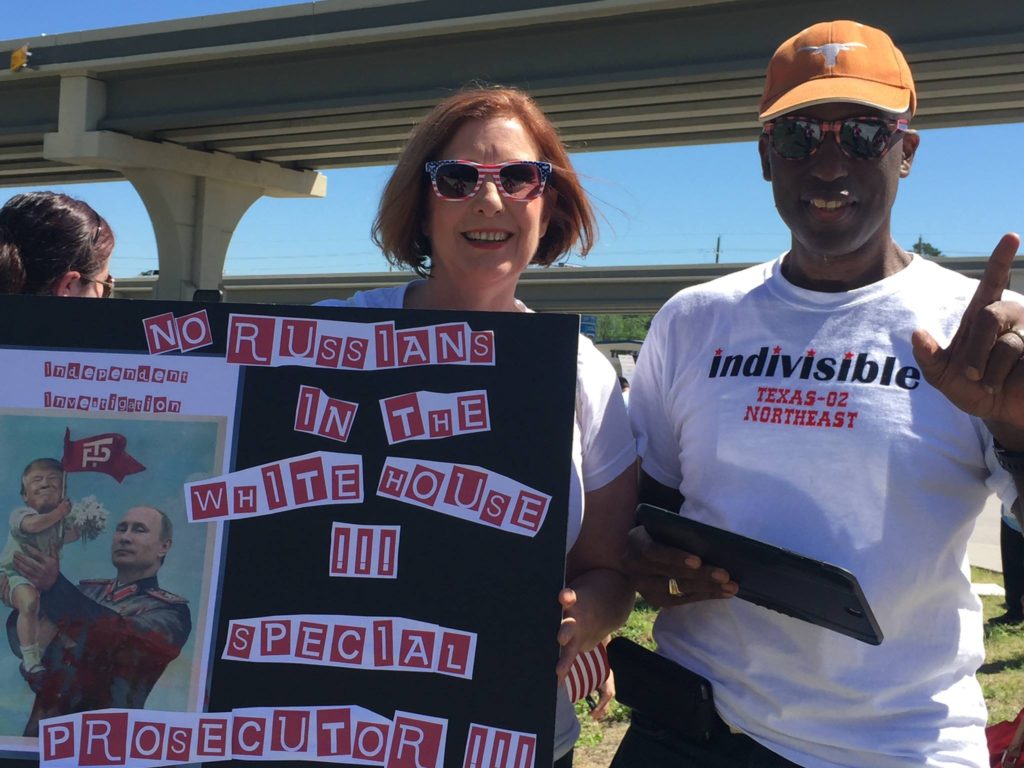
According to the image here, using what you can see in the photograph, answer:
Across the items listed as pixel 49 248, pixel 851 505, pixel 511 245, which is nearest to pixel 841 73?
pixel 511 245

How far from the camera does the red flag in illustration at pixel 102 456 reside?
2.03 meters

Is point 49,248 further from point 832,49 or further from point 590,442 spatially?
point 832,49

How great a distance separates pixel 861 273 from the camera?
2.17 metres

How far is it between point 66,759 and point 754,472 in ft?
4.66

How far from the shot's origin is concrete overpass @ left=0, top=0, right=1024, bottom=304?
45.8 ft

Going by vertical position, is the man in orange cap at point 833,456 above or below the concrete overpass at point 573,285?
below

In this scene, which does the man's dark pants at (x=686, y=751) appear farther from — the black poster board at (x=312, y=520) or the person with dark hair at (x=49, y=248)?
the person with dark hair at (x=49, y=248)

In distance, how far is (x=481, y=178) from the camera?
7.45 feet

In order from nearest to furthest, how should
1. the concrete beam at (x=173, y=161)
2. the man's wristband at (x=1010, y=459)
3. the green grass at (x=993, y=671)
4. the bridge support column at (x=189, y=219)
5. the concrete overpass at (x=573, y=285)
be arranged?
the man's wristband at (x=1010, y=459) < the green grass at (x=993, y=671) < the concrete beam at (x=173, y=161) < the bridge support column at (x=189, y=219) < the concrete overpass at (x=573, y=285)

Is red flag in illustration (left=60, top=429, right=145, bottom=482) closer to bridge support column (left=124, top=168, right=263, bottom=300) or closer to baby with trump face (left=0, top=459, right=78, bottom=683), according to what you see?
baby with trump face (left=0, top=459, right=78, bottom=683)

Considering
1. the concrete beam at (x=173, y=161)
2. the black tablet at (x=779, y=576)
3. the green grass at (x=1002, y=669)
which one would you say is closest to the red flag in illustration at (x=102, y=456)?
the black tablet at (x=779, y=576)

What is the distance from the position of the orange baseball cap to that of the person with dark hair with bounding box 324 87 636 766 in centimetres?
53

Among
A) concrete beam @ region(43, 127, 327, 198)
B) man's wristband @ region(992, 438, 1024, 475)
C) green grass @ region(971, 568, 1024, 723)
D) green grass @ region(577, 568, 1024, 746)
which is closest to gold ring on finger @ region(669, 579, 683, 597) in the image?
man's wristband @ region(992, 438, 1024, 475)

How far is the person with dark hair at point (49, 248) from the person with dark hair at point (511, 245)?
1022mm
